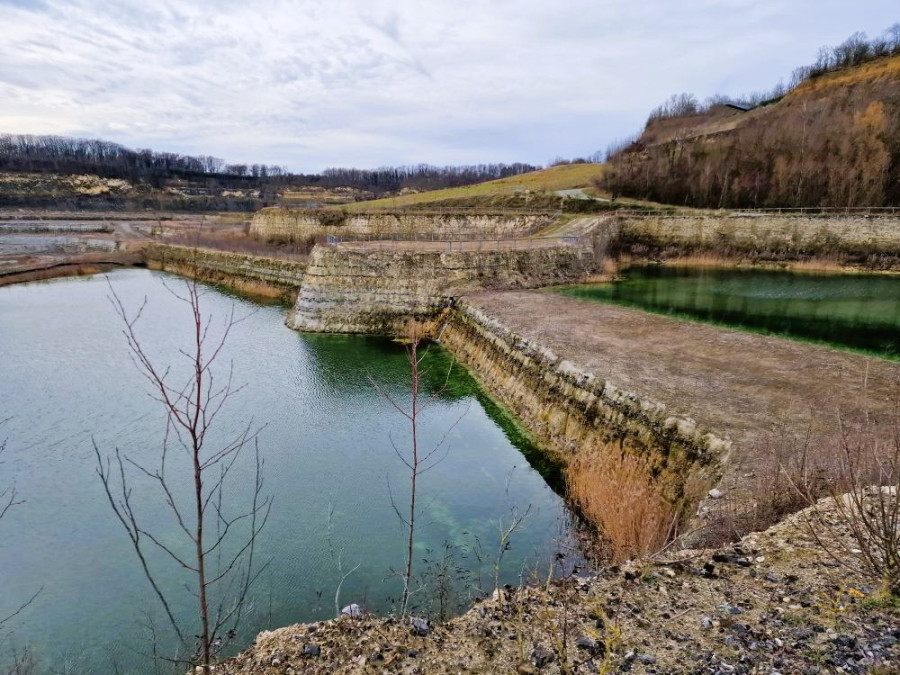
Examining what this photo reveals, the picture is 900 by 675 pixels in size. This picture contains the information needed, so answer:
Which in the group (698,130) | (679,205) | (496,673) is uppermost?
(698,130)

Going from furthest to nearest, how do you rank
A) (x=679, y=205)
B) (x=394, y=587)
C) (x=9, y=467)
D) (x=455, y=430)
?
(x=679, y=205) < (x=455, y=430) < (x=9, y=467) < (x=394, y=587)

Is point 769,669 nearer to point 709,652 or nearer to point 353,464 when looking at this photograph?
point 709,652

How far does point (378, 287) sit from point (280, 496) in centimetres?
1549

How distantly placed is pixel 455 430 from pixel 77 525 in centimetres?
842

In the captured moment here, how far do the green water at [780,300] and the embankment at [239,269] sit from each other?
1807 centimetres

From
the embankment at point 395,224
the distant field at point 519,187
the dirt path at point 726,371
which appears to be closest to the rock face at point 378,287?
the dirt path at point 726,371

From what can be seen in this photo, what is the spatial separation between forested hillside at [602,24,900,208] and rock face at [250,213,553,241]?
19575 mm

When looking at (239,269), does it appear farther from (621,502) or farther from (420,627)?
(420,627)

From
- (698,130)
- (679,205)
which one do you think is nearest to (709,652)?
(679,205)

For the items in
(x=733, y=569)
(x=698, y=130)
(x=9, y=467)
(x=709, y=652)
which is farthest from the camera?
(x=698, y=130)

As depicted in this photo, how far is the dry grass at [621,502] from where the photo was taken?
748cm

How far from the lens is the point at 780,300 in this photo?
88.4 feet

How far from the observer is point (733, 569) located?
17.2ft

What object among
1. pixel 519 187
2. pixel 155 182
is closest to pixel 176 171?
pixel 155 182
